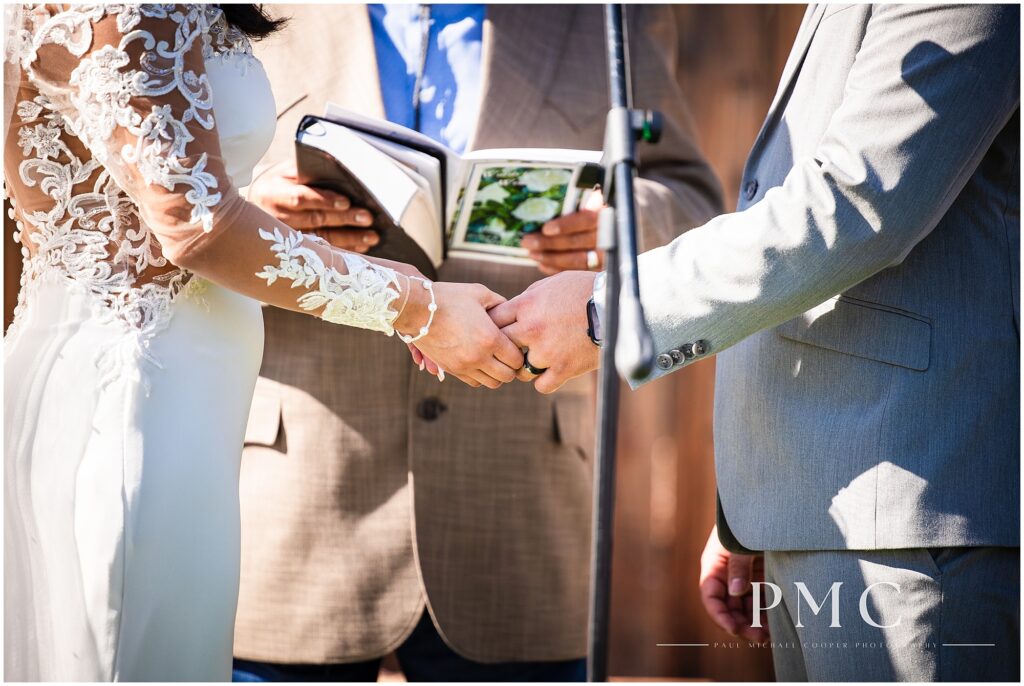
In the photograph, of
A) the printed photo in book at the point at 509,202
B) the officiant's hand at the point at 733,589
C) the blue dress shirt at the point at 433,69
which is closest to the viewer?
the printed photo in book at the point at 509,202

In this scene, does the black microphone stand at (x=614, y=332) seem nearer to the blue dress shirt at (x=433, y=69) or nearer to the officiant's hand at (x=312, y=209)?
the officiant's hand at (x=312, y=209)

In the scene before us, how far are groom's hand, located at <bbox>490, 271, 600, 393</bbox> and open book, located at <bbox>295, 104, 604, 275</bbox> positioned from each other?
177 mm

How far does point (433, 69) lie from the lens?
1.79 meters

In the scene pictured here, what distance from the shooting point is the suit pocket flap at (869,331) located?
122 cm

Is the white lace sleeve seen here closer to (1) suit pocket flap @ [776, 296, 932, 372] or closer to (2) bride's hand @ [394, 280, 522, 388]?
(2) bride's hand @ [394, 280, 522, 388]

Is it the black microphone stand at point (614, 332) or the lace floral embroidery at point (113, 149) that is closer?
the black microphone stand at point (614, 332)

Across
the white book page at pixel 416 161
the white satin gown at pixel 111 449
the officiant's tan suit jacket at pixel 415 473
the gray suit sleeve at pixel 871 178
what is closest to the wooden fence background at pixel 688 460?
the officiant's tan suit jacket at pixel 415 473

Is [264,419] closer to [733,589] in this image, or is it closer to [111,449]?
[111,449]

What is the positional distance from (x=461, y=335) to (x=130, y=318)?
47 centimetres

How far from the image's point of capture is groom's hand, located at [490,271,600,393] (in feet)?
4.73

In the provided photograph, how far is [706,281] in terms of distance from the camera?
4.09 feet

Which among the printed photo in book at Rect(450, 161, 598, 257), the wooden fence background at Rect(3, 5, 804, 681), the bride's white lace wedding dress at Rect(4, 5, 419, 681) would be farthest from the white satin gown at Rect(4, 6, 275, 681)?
the wooden fence background at Rect(3, 5, 804, 681)

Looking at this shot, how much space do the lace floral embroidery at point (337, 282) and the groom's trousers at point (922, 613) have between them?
70cm

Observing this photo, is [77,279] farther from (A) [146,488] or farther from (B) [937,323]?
(B) [937,323]
